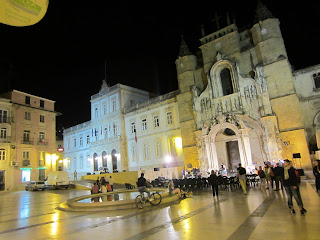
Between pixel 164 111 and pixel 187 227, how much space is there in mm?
26108

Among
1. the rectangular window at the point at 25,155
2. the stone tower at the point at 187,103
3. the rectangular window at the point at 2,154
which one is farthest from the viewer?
the rectangular window at the point at 25,155

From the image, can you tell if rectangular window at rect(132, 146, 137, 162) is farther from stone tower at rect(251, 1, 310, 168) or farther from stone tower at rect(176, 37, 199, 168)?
stone tower at rect(251, 1, 310, 168)

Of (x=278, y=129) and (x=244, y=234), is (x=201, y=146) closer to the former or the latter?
(x=278, y=129)

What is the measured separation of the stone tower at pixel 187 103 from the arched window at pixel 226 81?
396 centimetres

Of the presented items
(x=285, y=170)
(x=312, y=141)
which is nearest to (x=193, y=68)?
(x=312, y=141)

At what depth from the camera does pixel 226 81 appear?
1044 inches

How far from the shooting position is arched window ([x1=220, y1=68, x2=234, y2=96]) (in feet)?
86.0

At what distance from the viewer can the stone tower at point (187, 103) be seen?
91.3ft

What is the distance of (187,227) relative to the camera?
650 cm

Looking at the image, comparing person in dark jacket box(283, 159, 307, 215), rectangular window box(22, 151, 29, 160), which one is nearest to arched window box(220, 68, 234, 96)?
person in dark jacket box(283, 159, 307, 215)

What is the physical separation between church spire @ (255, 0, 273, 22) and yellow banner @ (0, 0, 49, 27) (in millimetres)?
24544

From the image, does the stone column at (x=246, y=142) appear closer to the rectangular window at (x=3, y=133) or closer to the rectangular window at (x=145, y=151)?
the rectangular window at (x=145, y=151)

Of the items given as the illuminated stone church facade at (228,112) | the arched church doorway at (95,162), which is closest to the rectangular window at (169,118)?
the illuminated stone church facade at (228,112)

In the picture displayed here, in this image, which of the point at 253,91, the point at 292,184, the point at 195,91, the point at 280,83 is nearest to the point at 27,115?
the point at 195,91
